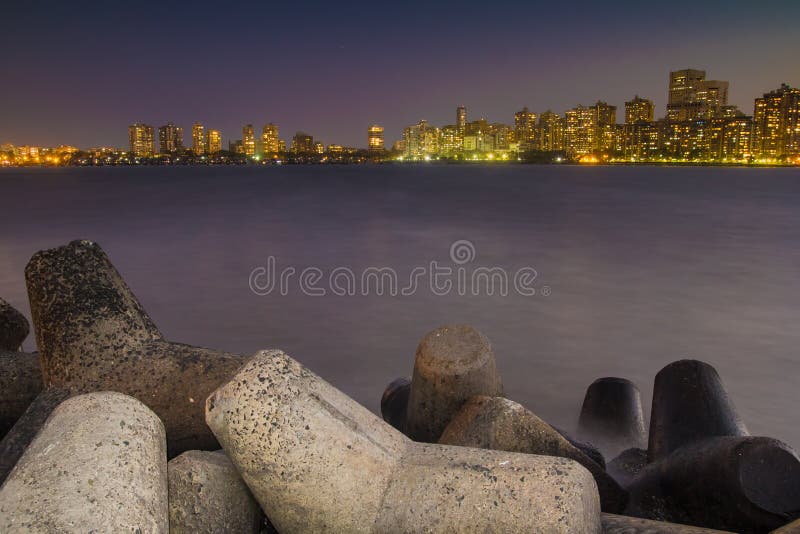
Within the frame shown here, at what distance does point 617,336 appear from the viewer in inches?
403

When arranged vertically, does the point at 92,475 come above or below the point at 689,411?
above

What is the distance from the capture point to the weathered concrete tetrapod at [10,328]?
6.14 metres

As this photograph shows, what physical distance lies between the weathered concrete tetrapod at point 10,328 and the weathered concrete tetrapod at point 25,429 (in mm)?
2511

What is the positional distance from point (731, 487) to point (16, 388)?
4.60 meters

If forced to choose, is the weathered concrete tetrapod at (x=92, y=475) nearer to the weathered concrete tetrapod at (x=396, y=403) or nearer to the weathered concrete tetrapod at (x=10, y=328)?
the weathered concrete tetrapod at (x=396, y=403)

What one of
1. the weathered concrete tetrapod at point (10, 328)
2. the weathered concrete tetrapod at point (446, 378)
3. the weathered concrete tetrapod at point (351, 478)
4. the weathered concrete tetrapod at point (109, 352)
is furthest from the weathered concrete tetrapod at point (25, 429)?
the weathered concrete tetrapod at point (10, 328)

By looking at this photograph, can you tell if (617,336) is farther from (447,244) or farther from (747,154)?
(747,154)

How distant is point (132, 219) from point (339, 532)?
88.5 feet

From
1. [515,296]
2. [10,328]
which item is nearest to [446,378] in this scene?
[10,328]

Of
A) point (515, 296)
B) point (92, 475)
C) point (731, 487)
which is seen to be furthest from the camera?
point (515, 296)

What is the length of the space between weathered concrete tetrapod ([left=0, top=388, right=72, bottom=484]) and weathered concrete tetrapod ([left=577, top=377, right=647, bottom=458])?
449 centimetres

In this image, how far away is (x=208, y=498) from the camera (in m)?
3.07

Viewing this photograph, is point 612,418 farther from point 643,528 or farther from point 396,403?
point 643,528

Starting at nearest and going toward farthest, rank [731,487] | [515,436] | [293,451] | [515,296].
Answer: [293,451], [731,487], [515,436], [515,296]
